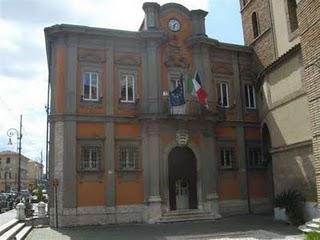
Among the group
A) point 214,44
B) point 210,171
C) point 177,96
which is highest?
point 214,44

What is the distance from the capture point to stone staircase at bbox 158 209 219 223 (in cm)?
2234

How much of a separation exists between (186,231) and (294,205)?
4765 mm

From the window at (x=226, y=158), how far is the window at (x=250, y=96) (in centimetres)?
330

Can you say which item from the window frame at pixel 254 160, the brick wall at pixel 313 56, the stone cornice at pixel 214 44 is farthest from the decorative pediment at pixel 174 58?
the brick wall at pixel 313 56

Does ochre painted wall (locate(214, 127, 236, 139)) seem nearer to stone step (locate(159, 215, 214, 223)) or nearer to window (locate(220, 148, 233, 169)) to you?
window (locate(220, 148, 233, 169))

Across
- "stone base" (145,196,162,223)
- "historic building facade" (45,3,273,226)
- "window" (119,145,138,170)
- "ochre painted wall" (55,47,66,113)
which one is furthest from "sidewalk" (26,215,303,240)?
"ochre painted wall" (55,47,66,113)

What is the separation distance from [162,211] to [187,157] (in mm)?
3515

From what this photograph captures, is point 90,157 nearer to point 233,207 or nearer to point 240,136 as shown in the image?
point 233,207

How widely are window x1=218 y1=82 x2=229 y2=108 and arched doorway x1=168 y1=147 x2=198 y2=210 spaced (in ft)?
12.1

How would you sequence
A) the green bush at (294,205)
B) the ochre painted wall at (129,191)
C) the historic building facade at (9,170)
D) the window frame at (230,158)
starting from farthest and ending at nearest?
the historic building facade at (9,170)
the window frame at (230,158)
the ochre painted wall at (129,191)
the green bush at (294,205)

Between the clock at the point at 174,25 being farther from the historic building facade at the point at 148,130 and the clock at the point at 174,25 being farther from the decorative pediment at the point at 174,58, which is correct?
the decorative pediment at the point at 174,58

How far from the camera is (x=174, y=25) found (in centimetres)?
2528

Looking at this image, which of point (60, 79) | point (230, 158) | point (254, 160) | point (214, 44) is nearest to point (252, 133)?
point (254, 160)

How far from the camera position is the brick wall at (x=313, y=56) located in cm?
1004
